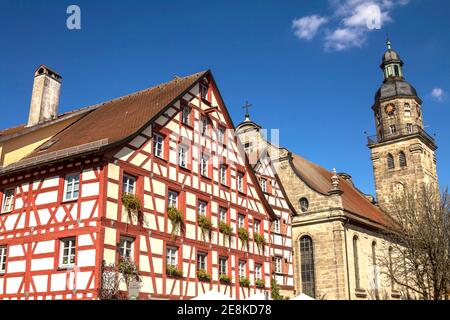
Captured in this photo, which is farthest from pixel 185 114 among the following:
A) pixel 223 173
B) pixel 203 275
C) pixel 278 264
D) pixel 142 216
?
pixel 278 264

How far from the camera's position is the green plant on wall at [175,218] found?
64.8 ft

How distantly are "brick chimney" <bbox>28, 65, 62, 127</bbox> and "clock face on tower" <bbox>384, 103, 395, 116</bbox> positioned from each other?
3092 centimetres

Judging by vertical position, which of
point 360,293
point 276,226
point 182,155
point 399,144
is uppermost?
point 399,144

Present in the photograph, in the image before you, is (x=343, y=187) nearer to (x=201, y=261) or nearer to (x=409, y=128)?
(x=409, y=128)

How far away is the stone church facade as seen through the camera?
106ft

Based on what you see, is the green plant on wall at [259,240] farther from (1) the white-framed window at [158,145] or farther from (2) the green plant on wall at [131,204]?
(2) the green plant on wall at [131,204]

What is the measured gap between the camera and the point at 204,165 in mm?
22922

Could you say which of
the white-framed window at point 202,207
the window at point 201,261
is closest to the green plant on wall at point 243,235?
the white-framed window at point 202,207

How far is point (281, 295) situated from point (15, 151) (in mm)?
14696

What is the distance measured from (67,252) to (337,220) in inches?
780

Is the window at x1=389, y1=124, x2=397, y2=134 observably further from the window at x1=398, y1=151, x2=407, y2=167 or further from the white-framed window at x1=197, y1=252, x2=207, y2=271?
the white-framed window at x1=197, y1=252, x2=207, y2=271
